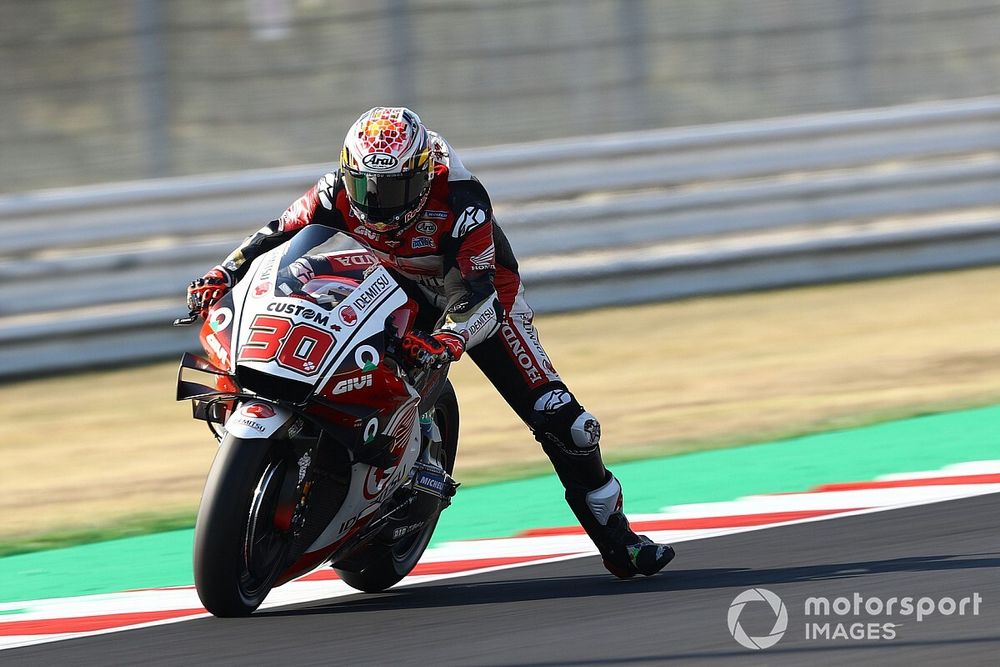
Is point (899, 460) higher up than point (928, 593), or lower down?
lower down

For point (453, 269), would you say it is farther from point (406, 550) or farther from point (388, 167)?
point (406, 550)

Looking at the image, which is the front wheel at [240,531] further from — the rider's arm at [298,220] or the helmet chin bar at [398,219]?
the rider's arm at [298,220]

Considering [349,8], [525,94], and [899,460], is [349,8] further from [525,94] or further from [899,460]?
[899,460]

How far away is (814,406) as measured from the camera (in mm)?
8797

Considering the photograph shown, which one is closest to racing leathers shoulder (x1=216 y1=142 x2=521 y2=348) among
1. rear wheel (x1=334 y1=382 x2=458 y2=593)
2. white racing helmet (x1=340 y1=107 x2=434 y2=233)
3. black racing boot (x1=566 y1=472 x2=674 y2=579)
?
white racing helmet (x1=340 y1=107 x2=434 y2=233)

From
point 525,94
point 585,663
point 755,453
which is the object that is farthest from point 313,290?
point 525,94

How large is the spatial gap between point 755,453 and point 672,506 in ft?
3.48

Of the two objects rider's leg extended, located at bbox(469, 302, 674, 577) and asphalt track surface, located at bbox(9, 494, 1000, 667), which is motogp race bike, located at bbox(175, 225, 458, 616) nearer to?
asphalt track surface, located at bbox(9, 494, 1000, 667)

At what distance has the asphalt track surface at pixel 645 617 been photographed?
4.81 m

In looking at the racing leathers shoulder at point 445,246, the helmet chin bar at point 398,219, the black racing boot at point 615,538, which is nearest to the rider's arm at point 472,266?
the racing leathers shoulder at point 445,246

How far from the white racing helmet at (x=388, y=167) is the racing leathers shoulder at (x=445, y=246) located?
4.7 inches

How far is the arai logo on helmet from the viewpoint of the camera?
5.38 metres

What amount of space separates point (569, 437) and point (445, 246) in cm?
86

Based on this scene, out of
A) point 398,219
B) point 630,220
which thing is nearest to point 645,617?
point 398,219
